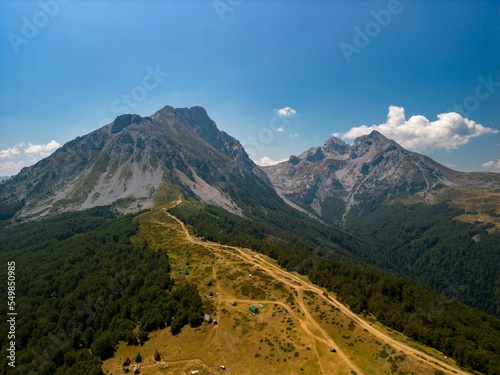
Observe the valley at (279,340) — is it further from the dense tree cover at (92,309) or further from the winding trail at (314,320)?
the dense tree cover at (92,309)

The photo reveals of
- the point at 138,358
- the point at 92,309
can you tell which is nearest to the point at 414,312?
the point at 138,358

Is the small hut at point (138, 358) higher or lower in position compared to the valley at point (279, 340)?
lower

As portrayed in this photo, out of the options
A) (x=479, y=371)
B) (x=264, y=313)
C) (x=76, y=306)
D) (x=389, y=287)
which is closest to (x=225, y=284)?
(x=264, y=313)

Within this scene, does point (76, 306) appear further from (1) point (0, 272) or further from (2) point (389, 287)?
(2) point (389, 287)

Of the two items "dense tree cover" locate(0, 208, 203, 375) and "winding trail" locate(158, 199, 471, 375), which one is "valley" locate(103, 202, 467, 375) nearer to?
"winding trail" locate(158, 199, 471, 375)

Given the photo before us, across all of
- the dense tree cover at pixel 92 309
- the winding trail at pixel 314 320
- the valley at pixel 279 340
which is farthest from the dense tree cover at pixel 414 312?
the dense tree cover at pixel 92 309

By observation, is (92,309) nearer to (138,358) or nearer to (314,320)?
(138,358)

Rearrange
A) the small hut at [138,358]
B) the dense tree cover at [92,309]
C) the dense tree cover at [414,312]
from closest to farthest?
the dense tree cover at [414,312]
the small hut at [138,358]
the dense tree cover at [92,309]
